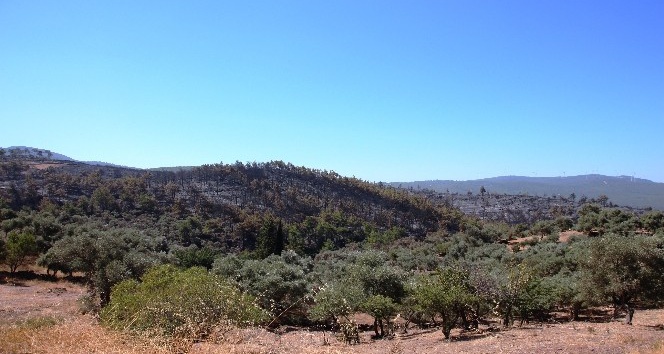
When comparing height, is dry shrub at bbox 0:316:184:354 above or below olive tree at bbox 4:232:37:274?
above

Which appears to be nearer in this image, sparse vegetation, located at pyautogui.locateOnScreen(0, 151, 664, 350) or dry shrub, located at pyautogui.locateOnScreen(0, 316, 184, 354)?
dry shrub, located at pyautogui.locateOnScreen(0, 316, 184, 354)

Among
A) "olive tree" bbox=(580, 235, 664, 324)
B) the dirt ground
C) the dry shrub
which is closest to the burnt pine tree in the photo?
the dirt ground

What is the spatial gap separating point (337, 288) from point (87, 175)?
87.1 meters

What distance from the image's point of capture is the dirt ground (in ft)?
24.5

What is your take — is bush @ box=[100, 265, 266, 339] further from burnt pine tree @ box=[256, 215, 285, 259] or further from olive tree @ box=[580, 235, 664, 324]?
burnt pine tree @ box=[256, 215, 285, 259]

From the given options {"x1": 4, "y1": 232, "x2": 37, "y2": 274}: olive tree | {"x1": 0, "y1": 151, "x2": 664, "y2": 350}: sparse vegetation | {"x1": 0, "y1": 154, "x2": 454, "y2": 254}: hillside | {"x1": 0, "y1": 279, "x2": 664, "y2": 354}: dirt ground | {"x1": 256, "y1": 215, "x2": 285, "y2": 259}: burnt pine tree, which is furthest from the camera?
{"x1": 0, "y1": 154, "x2": 454, "y2": 254}: hillside

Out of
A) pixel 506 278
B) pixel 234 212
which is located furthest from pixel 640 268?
pixel 234 212

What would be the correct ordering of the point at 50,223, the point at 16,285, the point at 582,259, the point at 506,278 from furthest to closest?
the point at 50,223
the point at 16,285
the point at 506,278
the point at 582,259

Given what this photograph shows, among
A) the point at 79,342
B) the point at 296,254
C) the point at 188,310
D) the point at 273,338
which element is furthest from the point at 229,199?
the point at 79,342

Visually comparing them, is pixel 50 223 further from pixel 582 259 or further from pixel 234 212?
pixel 582 259

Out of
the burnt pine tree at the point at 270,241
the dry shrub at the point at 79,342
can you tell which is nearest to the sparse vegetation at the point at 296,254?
the burnt pine tree at the point at 270,241

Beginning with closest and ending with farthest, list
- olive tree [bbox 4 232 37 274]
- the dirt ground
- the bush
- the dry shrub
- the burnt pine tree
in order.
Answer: the dry shrub, the dirt ground, the bush, olive tree [bbox 4 232 37 274], the burnt pine tree

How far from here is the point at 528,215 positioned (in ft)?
395

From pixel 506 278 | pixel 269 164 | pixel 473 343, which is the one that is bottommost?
pixel 473 343
